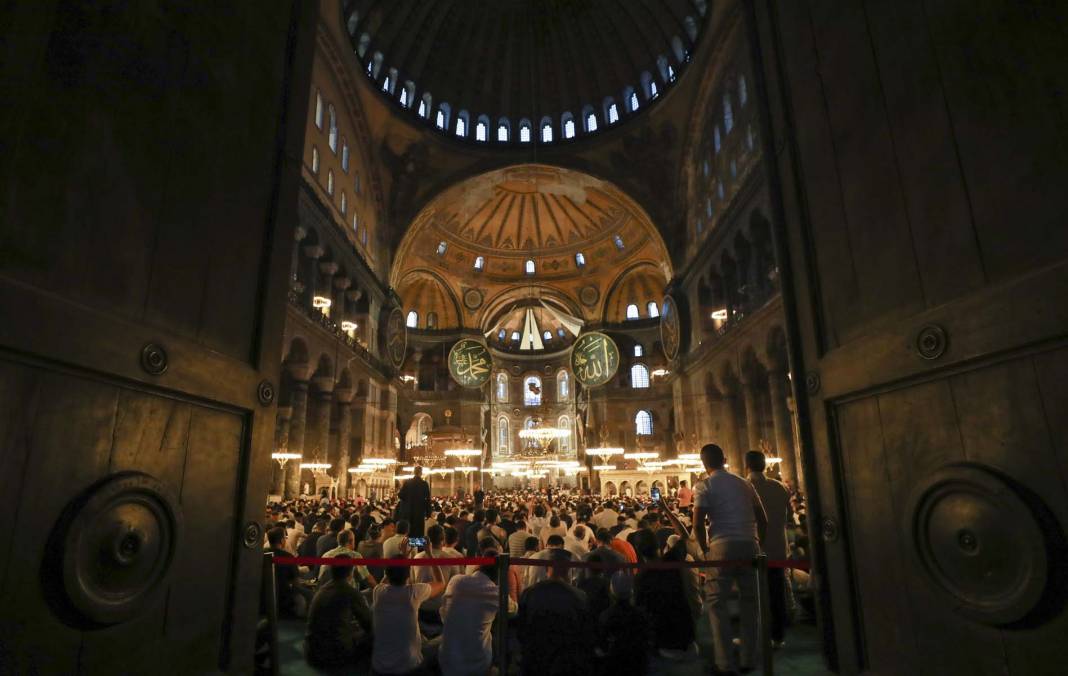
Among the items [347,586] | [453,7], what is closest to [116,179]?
[347,586]

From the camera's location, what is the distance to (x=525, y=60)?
2294 cm

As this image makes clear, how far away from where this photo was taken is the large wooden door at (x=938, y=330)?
67.1 inches

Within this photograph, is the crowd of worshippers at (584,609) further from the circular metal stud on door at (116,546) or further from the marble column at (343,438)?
the marble column at (343,438)

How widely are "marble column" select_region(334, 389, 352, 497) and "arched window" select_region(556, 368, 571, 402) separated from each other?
17892 millimetres

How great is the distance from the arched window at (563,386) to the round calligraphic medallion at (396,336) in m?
14.1

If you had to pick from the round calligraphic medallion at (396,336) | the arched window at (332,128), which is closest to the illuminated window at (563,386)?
the round calligraphic medallion at (396,336)

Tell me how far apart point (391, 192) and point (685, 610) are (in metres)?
20.9

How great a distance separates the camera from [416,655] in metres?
3.32

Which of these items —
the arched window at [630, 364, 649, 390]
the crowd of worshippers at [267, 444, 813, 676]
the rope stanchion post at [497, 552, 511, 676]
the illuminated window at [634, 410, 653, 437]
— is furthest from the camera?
the arched window at [630, 364, 649, 390]

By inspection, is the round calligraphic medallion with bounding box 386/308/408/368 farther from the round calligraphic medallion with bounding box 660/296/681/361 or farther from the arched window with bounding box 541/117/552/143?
the round calligraphic medallion with bounding box 660/296/681/361

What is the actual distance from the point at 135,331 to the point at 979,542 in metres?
3.05

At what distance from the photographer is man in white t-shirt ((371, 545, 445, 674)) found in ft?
10.8

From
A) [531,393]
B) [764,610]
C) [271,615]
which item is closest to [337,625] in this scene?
[271,615]

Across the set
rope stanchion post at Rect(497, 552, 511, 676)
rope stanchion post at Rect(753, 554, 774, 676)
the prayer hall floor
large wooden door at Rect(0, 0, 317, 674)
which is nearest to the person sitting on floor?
the prayer hall floor
